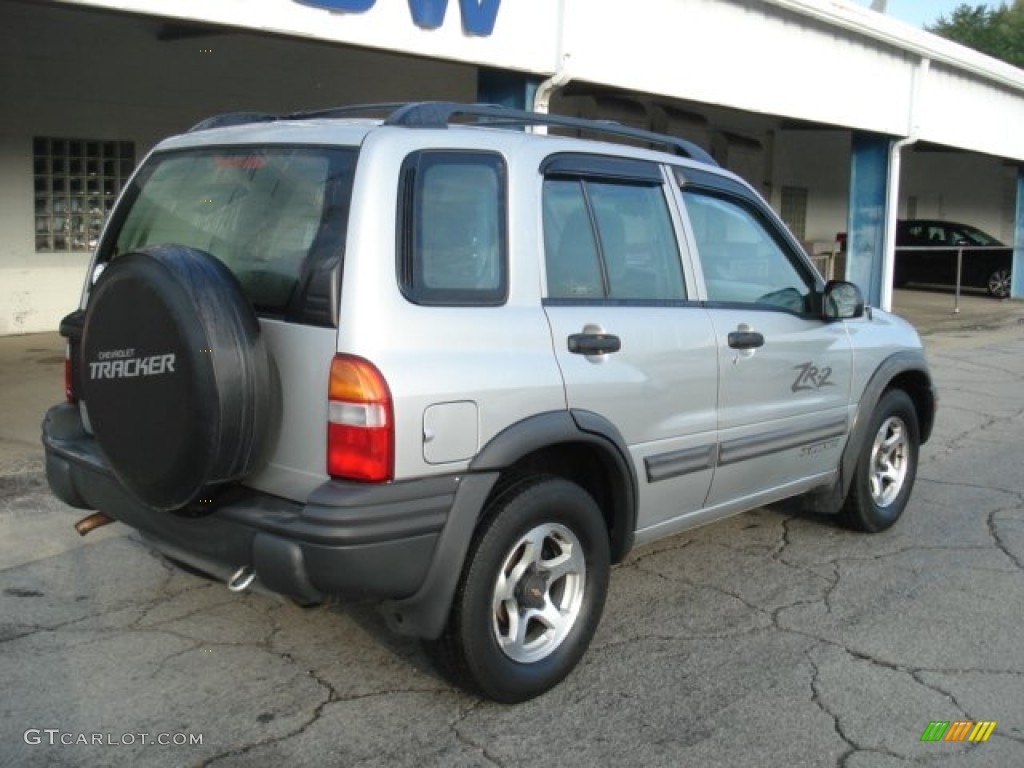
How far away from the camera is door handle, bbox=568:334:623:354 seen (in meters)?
3.83

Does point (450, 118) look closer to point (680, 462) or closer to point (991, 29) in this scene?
point (680, 462)

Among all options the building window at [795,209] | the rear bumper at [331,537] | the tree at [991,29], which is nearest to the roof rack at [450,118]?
the rear bumper at [331,537]

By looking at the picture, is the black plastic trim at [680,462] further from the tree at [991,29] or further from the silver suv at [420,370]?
the tree at [991,29]

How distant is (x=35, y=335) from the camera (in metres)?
11.8

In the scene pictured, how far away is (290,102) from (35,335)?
4410 mm

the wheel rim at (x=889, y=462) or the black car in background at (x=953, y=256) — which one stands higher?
the black car in background at (x=953, y=256)

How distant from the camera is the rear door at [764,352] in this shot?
4594mm

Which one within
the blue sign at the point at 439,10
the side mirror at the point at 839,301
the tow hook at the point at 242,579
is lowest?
the tow hook at the point at 242,579

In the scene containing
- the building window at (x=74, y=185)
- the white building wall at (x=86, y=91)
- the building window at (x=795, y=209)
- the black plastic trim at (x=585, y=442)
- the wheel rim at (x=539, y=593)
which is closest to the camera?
the black plastic trim at (x=585, y=442)

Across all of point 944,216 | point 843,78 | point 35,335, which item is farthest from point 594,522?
point 944,216

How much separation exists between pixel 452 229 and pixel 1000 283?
2220 centimetres

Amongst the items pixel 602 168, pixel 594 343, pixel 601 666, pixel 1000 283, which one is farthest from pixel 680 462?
pixel 1000 283

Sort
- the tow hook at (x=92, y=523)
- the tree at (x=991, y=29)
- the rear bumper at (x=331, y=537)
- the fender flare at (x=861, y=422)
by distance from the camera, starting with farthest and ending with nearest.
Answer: the tree at (x=991, y=29) < the fender flare at (x=861, y=422) < the tow hook at (x=92, y=523) < the rear bumper at (x=331, y=537)

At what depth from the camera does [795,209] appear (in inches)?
930
